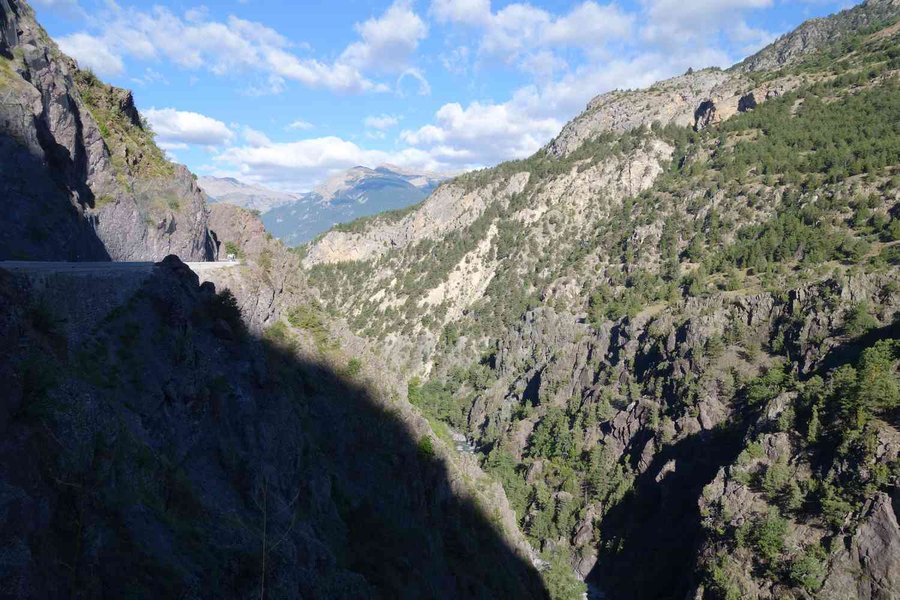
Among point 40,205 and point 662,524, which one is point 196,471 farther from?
point 662,524

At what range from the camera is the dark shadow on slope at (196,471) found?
401 inches

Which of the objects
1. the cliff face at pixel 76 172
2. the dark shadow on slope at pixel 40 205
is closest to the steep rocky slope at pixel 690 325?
the cliff face at pixel 76 172

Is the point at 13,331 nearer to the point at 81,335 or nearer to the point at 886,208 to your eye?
the point at 81,335

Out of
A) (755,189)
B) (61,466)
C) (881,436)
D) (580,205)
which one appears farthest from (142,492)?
(580,205)

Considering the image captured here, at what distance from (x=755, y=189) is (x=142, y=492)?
10529 cm

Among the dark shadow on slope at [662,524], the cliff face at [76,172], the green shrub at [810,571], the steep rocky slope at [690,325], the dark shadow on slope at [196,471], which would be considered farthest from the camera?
the dark shadow on slope at [662,524]

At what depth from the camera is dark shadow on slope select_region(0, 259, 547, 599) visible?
10.2 m

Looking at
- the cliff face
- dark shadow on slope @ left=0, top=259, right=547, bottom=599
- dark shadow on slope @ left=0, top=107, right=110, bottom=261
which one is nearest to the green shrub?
dark shadow on slope @ left=0, top=259, right=547, bottom=599

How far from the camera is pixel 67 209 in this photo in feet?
91.2

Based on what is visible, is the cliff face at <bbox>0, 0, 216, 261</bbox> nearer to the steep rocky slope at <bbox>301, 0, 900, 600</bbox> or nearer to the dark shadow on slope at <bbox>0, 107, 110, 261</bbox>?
the dark shadow on slope at <bbox>0, 107, 110, 261</bbox>

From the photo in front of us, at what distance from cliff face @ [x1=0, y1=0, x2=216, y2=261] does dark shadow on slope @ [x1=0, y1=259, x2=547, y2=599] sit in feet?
28.6

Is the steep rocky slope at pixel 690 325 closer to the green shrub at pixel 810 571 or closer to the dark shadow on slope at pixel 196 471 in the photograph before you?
the green shrub at pixel 810 571

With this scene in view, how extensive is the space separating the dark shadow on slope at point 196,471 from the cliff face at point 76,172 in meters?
8.73

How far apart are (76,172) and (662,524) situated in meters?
66.5
